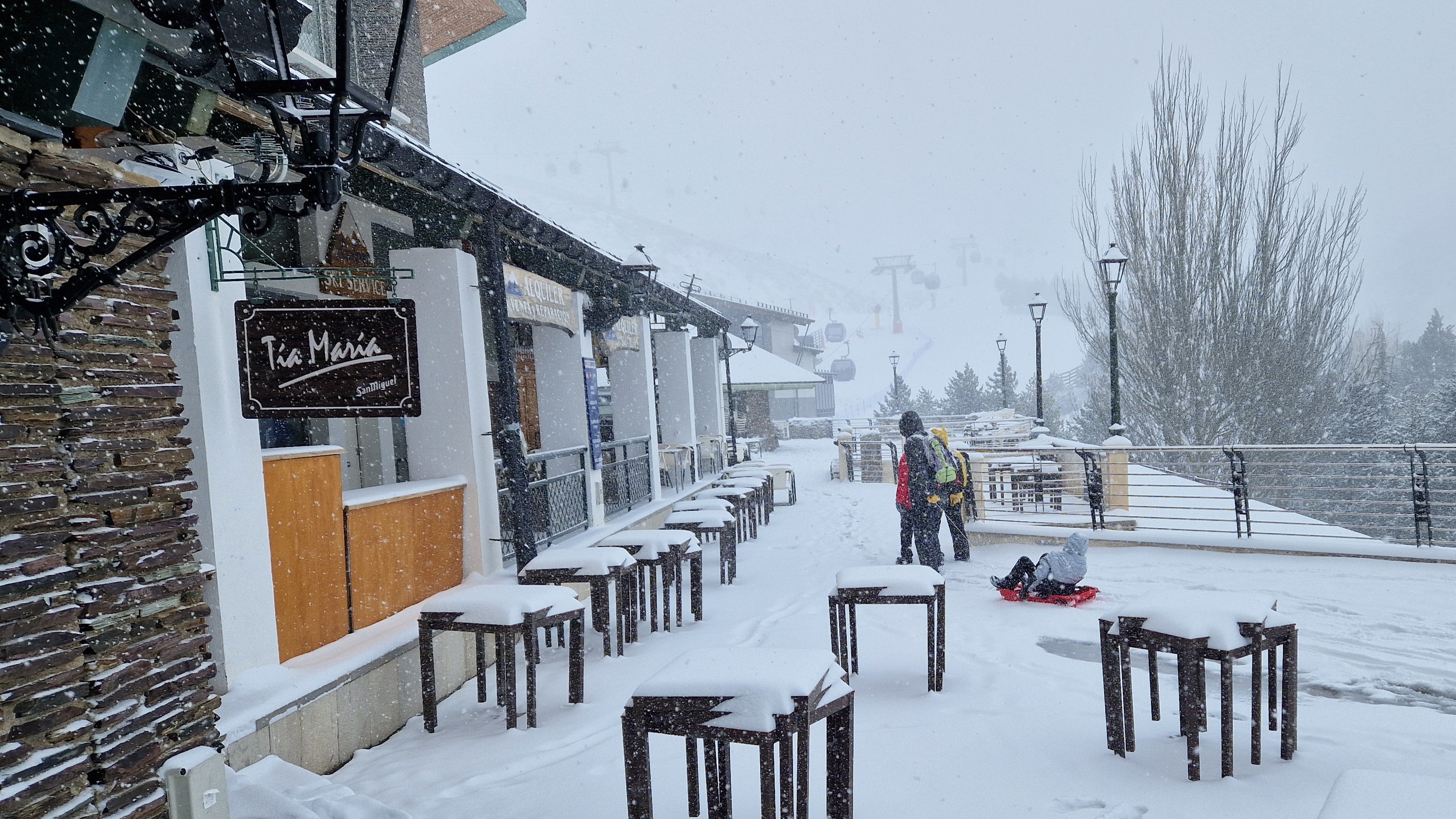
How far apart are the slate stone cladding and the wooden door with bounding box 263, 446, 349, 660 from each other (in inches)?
56.0

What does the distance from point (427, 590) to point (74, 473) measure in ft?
12.7

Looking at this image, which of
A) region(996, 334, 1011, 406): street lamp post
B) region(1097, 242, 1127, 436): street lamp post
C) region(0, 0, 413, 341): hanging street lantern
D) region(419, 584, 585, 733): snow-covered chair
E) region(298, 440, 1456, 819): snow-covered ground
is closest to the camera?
region(0, 0, 413, 341): hanging street lantern

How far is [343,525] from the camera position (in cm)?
541

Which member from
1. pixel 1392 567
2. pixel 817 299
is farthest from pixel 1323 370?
pixel 817 299

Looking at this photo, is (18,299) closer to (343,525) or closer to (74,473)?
(74,473)

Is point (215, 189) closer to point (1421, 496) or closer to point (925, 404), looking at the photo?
point (1421, 496)

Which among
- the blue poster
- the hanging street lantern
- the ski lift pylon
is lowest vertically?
the blue poster

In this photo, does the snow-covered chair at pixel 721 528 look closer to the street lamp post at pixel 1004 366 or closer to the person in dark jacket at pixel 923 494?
the person in dark jacket at pixel 923 494

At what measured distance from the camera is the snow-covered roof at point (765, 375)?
2809 cm

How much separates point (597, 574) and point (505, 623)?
1.33m

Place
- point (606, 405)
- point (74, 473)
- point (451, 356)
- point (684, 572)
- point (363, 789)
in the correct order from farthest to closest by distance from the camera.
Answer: point (606, 405), point (684, 572), point (451, 356), point (363, 789), point (74, 473)

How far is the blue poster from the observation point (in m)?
10.0

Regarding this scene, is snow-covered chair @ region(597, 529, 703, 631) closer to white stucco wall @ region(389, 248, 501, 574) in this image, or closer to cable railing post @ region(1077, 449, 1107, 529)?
white stucco wall @ region(389, 248, 501, 574)

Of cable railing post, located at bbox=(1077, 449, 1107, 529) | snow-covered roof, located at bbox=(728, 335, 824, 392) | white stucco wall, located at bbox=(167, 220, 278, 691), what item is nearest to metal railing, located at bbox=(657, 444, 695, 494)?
cable railing post, located at bbox=(1077, 449, 1107, 529)
